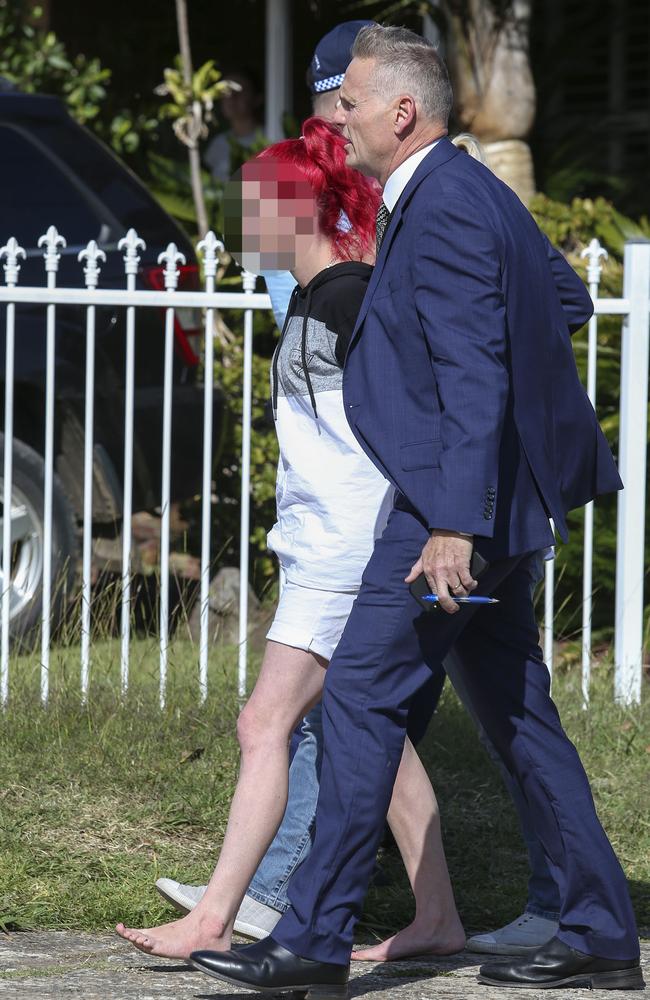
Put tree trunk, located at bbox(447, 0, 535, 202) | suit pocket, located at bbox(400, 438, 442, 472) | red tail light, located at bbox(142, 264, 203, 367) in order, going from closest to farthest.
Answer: suit pocket, located at bbox(400, 438, 442, 472), red tail light, located at bbox(142, 264, 203, 367), tree trunk, located at bbox(447, 0, 535, 202)

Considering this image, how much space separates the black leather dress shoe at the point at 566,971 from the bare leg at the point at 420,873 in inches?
9.2

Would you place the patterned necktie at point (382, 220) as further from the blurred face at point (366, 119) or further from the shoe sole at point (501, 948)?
the shoe sole at point (501, 948)

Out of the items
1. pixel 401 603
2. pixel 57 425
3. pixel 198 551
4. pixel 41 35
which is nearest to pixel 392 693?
pixel 401 603

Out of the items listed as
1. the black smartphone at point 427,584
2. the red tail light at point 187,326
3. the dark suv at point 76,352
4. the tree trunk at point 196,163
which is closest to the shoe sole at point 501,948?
the black smartphone at point 427,584

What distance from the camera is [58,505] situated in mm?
5445

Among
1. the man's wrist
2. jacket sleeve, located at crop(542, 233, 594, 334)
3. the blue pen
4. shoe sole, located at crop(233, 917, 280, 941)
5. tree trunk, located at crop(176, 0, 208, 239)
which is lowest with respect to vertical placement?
shoe sole, located at crop(233, 917, 280, 941)

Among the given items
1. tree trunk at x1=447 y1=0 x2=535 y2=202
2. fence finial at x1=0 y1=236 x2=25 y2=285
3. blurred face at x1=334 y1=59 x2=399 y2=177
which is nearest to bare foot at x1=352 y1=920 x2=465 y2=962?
blurred face at x1=334 y1=59 x2=399 y2=177

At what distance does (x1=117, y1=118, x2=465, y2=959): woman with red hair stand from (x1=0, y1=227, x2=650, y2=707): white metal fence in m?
1.51

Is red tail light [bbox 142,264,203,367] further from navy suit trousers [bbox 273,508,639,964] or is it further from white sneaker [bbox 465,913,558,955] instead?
white sneaker [bbox 465,913,558,955]

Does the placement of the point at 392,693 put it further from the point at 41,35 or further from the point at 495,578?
the point at 41,35

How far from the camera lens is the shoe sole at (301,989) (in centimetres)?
284

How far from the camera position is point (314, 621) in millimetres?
3121

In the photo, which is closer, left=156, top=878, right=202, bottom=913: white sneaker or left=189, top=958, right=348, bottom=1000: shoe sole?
left=189, top=958, right=348, bottom=1000: shoe sole

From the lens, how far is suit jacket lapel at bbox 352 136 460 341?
2.93 m
